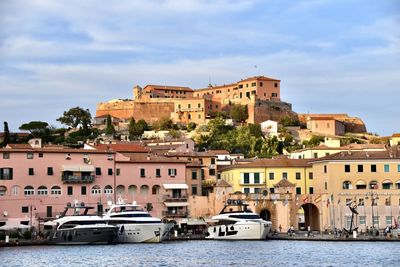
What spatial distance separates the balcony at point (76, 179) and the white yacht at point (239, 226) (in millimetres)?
12110

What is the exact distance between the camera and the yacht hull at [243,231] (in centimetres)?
7919

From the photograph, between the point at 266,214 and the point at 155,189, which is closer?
the point at 155,189

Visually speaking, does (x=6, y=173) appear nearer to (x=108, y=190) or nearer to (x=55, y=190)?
(x=55, y=190)

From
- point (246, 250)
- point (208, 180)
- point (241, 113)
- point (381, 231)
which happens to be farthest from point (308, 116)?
point (246, 250)

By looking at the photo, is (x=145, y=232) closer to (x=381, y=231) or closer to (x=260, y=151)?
(x=381, y=231)

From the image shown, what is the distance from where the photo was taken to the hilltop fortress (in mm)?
170250

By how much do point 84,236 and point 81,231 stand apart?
49 cm

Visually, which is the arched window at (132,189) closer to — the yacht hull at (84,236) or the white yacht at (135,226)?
the white yacht at (135,226)

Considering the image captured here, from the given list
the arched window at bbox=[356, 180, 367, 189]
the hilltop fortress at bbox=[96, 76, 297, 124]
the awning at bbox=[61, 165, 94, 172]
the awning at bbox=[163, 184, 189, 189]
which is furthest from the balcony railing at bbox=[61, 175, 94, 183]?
the hilltop fortress at bbox=[96, 76, 297, 124]

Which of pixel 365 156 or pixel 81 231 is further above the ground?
pixel 365 156

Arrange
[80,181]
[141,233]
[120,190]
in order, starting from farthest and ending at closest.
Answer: [120,190], [80,181], [141,233]

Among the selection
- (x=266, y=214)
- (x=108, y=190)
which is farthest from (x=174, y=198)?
(x=266, y=214)

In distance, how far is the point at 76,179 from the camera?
8281 cm

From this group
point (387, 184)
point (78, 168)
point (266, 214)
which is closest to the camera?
point (78, 168)
